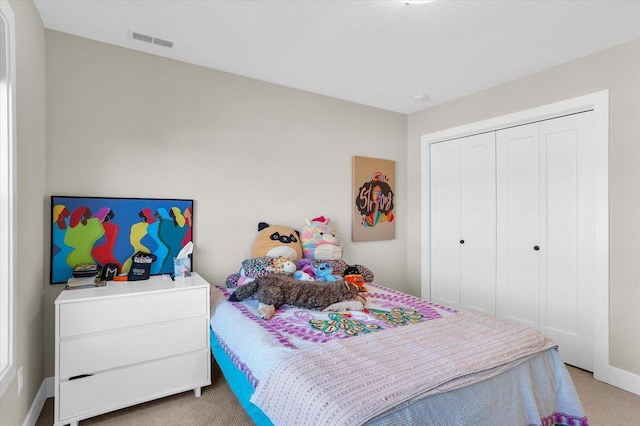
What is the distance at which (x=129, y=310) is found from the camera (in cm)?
210

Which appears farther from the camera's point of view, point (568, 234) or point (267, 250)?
point (267, 250)

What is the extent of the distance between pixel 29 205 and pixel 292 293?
64.2 inches

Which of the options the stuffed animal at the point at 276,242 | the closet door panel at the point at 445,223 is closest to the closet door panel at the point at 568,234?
the closet door panel at the point at 445,223

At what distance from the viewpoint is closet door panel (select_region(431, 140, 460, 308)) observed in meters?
3.76

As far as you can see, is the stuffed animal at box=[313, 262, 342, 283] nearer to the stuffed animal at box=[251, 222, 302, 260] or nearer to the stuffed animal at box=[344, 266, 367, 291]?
the stuffed animal at box=[344, 266, 367, 291]

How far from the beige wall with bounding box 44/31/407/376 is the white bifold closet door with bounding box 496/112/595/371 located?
1337 mm

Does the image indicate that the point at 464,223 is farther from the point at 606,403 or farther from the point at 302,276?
the point at 302,276

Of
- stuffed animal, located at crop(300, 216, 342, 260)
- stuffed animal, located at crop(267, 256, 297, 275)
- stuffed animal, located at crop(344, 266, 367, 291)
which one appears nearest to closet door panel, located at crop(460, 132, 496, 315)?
stuffed animal, located at crop(344, 266, 367, 291)

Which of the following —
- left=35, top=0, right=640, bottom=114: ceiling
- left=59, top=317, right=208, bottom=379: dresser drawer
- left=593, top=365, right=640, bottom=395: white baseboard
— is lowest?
left=593, top=365, right=640, bottom=395: white baseboard

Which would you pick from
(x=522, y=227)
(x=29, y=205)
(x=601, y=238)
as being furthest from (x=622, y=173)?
(x=29, y=205)

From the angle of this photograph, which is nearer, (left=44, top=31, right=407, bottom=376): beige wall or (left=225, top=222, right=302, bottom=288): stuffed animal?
(left=44, top=31, right=407, bottom=376): beige wall

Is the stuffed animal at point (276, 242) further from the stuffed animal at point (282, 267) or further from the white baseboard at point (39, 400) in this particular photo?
the white baseboard at point (39, 400)

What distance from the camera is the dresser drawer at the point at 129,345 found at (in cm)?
196

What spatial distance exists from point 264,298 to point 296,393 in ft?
3.24
